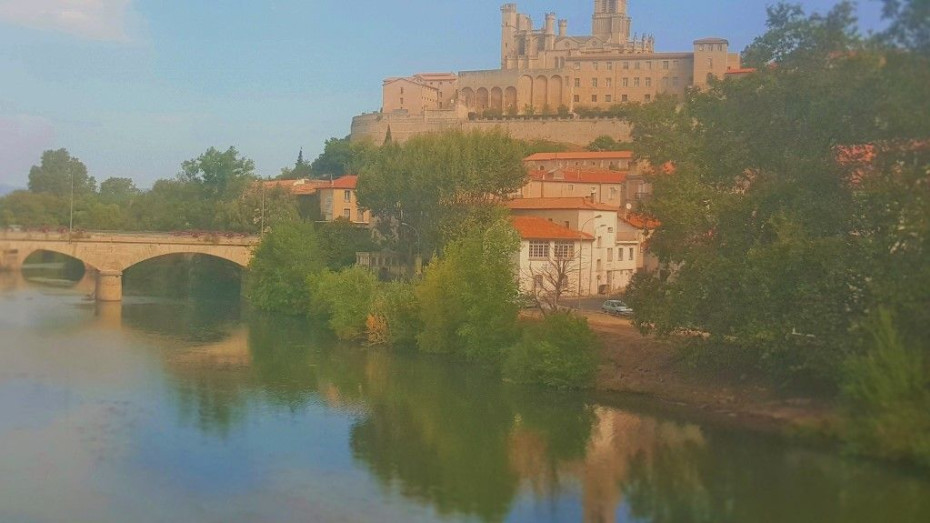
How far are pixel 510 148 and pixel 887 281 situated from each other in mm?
18363

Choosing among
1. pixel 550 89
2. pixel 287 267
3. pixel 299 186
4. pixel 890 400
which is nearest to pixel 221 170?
pixel 299 186

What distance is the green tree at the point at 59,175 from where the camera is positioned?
165 feet

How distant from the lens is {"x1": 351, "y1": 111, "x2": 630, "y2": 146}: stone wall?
62188 millimetres

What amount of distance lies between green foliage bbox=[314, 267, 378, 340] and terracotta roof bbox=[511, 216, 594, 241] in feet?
16.1

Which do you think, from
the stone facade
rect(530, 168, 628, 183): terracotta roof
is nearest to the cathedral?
the stone facade

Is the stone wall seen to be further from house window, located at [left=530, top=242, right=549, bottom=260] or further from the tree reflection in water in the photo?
the tree reflection in water

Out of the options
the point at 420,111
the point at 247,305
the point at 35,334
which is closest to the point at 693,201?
the point at 35,334

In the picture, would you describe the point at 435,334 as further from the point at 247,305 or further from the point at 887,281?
the point at 247,305


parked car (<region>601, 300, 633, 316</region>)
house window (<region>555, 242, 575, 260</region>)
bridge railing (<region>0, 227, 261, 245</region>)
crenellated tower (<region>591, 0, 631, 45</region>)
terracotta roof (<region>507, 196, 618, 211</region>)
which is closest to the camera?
parked car (<region>601, 300, 633, 316</region>)

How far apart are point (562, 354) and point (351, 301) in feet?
31.5

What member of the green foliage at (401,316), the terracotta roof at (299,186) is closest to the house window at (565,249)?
the green foliage at (401,316)

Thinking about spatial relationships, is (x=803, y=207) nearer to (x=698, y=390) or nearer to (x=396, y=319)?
(x=698, y=390)

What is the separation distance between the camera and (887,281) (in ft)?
49.8

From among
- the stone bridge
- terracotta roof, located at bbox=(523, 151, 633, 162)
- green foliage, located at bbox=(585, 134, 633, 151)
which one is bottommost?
the stone bridge
